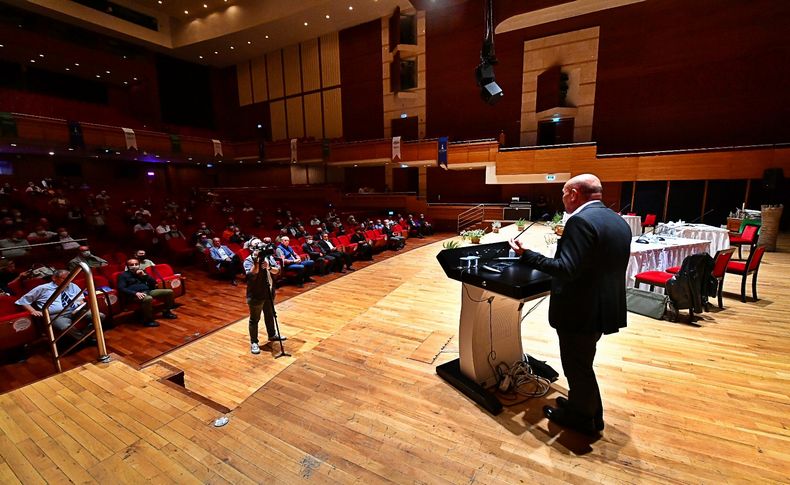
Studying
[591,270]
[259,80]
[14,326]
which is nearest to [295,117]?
[259,80]

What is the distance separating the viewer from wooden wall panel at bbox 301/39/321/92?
15094mm

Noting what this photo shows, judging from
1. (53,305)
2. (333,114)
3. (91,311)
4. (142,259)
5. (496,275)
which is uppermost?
(333,114)

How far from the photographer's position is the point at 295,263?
5965 millimetres

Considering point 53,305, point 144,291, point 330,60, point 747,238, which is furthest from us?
point 330,60

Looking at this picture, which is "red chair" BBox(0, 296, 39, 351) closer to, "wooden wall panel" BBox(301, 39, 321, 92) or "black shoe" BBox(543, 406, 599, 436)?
"black shoe" BBox(543, 406, 599, 436)

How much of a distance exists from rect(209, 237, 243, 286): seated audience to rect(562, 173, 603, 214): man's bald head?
231 inches

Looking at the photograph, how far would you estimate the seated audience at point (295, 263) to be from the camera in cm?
583

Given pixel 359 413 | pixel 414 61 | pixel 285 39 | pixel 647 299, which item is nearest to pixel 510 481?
pixel 359 413

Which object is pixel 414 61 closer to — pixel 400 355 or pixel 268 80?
pixel 268 80

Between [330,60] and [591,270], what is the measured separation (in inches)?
632

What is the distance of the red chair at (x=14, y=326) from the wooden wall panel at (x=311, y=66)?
14.2 m

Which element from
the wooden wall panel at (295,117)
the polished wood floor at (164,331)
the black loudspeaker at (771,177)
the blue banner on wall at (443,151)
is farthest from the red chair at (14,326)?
the wooden wall panel at (295,117)

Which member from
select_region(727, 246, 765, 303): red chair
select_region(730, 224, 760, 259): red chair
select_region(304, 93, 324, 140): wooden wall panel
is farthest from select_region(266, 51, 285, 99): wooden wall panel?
select_region(727, 246, 765, 303): red chair

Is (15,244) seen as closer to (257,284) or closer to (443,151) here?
(257,284)
